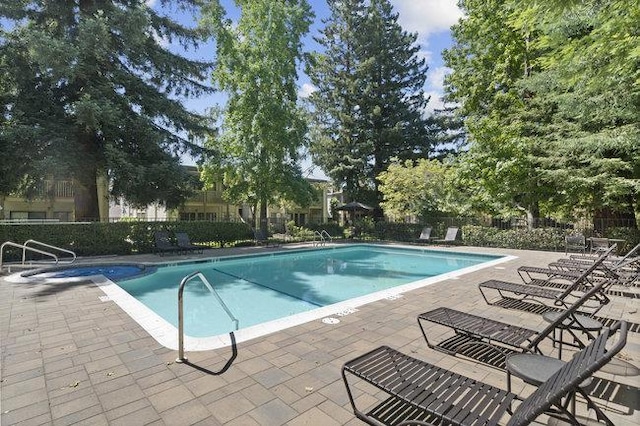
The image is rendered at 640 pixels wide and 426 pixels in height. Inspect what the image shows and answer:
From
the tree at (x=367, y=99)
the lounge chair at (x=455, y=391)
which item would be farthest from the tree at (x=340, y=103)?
the lounge chair at (x=455, y=391)

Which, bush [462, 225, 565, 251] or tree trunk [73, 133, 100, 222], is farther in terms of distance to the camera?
bush [462, 225, 565, 251]

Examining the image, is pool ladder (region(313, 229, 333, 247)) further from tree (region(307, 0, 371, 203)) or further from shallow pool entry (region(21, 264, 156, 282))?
shallow pool entry (region(21, 264, 156, 282))

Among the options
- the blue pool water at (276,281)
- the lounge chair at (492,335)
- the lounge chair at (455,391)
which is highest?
the lounge chair at (455,391)

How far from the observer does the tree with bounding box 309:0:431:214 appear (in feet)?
94.4

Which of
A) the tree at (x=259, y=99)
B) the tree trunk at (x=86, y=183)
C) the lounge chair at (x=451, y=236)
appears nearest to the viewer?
the tree trunk at (x=86, y=183)

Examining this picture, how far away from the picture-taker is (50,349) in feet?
13.3

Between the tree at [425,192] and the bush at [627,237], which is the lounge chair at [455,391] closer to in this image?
the bush at [627,237]

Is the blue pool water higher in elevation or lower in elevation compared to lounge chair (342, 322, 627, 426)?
lower

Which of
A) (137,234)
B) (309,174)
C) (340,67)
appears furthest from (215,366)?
(340,67)

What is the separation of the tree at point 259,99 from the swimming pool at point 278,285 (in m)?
6.08

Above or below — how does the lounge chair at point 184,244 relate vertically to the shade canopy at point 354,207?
below

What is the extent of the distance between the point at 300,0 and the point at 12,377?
22.8 metres

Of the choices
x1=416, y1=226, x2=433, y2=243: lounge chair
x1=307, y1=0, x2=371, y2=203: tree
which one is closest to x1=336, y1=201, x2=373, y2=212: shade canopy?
x1=416, y1=226, x2=433, y2=243: lounge chair

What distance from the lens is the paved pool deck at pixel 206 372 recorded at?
2.76 meters
